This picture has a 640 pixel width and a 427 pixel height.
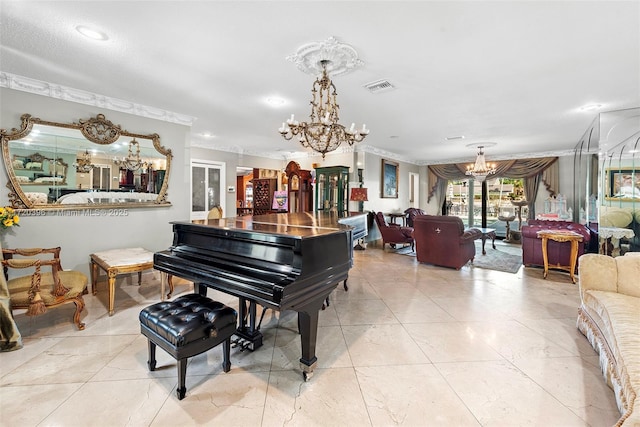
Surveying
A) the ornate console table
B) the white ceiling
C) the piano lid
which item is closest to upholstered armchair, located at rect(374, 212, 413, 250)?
the white ceiling

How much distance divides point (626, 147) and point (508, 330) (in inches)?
124

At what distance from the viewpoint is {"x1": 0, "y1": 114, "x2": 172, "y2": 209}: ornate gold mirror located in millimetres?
3084

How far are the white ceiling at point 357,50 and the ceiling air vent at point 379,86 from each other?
2.9 inches

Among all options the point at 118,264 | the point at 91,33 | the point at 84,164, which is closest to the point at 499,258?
the point at 118,264

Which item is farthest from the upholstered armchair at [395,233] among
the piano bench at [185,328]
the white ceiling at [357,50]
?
the piano bench at [185,328]

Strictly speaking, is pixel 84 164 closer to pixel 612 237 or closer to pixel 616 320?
pixel 616 320

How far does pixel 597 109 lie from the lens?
402 centimetres

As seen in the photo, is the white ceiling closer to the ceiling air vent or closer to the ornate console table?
the ceiling air vent

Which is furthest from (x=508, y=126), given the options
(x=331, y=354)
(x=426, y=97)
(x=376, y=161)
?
(x=331, y=354)

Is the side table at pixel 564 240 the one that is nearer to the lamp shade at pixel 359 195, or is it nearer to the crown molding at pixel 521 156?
the lamp shade at pixel 359 195

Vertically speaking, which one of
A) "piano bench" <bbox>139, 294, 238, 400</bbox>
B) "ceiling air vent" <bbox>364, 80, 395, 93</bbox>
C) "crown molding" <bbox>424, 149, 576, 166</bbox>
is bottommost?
"piano bench" <bbox>139, 294, 238, 400</bbox>

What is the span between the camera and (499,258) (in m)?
5.76

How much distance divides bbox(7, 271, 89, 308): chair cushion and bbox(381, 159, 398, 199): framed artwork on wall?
6.55 meters

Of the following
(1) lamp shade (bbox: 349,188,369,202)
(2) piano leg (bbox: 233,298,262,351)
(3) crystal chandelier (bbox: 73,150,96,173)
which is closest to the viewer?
(2) piano leg (bbox: 233,298,262,351)
